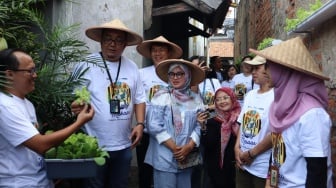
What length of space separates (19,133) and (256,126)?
1.99 metres

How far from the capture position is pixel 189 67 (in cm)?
415

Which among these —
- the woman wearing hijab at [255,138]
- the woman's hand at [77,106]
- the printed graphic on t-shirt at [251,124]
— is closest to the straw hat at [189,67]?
the woman wearing hijab at [255,138]

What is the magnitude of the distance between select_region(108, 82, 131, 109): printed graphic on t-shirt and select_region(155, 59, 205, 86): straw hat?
1.58 feet

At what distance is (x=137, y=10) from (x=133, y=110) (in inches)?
104

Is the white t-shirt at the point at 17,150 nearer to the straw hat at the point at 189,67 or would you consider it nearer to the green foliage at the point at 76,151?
the green foliage at the point at 76,151

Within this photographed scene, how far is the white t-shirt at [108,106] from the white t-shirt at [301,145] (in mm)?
1567

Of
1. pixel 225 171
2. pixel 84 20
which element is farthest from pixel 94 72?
pixel 84 20

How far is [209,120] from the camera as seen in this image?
4.39 m

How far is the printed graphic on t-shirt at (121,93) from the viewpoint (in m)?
3.81

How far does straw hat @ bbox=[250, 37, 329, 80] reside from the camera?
2498 mm

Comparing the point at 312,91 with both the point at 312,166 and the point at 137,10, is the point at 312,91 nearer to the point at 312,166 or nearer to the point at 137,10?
the point at 312,166

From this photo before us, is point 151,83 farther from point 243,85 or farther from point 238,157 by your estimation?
point 243,85

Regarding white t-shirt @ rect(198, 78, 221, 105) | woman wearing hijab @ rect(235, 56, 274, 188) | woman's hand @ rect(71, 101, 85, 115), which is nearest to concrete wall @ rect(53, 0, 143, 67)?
white t-shirt @ rect(198, 78, 221, 105)

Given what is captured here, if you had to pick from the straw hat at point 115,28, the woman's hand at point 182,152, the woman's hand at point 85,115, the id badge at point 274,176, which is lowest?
the woman's hand at point 182,152
